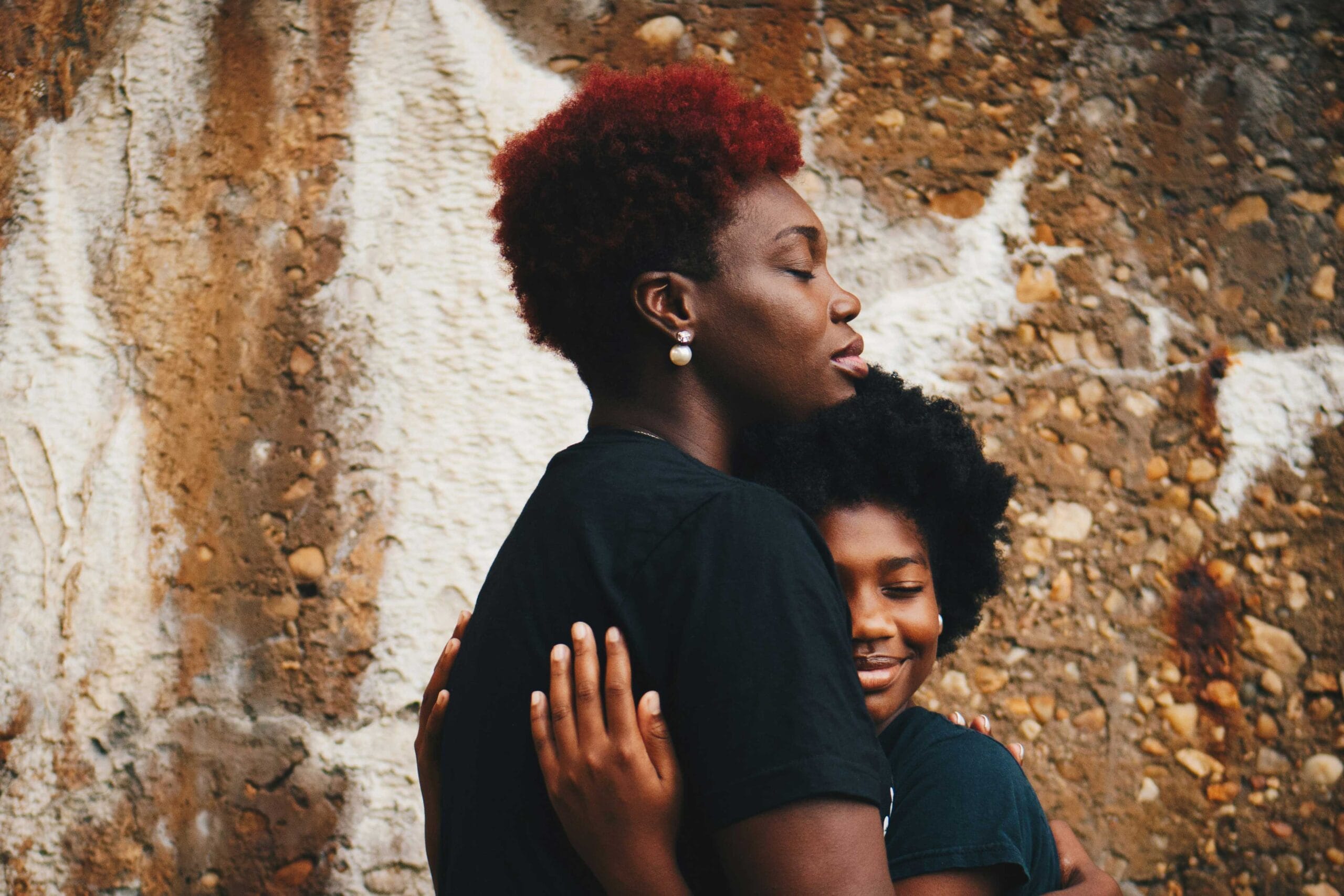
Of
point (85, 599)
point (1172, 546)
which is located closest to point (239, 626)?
point (85, 599)

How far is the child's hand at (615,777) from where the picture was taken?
44.3 inches

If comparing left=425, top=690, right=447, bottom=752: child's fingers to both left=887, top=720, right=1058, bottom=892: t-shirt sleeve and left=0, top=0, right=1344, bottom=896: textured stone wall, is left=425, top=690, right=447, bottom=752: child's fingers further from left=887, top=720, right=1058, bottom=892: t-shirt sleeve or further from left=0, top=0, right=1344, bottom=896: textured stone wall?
left=0, top=0, right=1344, bottom=896: textured stone wall

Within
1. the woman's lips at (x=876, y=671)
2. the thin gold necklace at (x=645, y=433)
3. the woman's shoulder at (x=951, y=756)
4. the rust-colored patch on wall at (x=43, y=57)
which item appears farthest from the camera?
the rust-colored patch on wall at (x=43, y=57)

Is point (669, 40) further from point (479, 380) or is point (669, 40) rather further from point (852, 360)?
point (852, 360)

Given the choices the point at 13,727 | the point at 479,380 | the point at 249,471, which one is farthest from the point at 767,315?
the point at 13,727

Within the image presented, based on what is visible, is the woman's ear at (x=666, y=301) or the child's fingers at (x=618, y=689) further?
the woman's ear at (x=666, y=301)

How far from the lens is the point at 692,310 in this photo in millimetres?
1397

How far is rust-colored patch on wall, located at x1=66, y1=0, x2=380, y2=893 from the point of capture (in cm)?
256

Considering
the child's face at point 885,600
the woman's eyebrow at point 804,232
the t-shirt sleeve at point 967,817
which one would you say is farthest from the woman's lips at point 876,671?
the woman's eyebrow at point 804,232

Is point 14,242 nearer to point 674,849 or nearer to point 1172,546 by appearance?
point 674,849

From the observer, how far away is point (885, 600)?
1733 mm

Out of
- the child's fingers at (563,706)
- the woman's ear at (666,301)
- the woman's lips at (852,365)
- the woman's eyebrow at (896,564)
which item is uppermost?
the woman's ear at (666,301)

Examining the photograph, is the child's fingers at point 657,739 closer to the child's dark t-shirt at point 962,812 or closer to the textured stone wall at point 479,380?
the child's dark t-shirt at point 962,812

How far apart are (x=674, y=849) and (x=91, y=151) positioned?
2.68 metres
